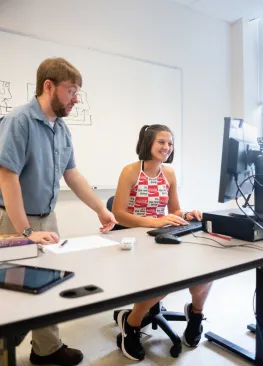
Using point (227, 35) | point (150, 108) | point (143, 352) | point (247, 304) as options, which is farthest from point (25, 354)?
point (227, 35)

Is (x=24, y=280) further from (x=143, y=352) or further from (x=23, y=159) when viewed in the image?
(x=143, y=352)

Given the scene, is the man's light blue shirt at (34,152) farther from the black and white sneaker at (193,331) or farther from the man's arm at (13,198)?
the black and white sneaker at (193,331)

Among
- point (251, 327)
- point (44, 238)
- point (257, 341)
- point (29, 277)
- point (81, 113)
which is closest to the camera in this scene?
point (29, 277)

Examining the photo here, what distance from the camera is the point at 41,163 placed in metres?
1.47

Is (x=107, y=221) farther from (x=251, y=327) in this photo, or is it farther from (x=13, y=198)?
(x=251, y=327)

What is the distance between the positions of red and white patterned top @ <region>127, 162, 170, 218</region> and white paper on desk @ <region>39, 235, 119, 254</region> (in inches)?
21.0

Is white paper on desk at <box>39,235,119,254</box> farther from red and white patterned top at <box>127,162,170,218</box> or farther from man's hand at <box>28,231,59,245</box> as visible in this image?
red and white patterned top at <box>127,162,170,218</box>

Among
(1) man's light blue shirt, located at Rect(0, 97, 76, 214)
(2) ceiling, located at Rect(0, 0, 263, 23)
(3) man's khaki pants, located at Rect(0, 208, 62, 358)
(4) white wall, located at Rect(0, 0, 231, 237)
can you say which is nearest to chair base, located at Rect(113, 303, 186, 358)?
(3) man's khaki pants, located at Rect(0, 208, 62, 358)

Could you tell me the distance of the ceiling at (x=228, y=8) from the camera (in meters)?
3.28

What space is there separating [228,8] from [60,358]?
136 inches


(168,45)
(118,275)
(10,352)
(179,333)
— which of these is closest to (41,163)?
(118,275)

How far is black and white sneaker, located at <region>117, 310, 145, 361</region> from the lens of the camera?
5.39ft

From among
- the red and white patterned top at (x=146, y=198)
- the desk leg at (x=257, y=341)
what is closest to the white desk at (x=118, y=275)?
the desk leg at (x=257, y=341)

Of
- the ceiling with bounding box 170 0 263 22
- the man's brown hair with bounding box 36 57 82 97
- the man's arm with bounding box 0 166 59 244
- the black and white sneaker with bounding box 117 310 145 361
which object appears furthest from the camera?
the ceiling with bounding box 170 0 263 22
